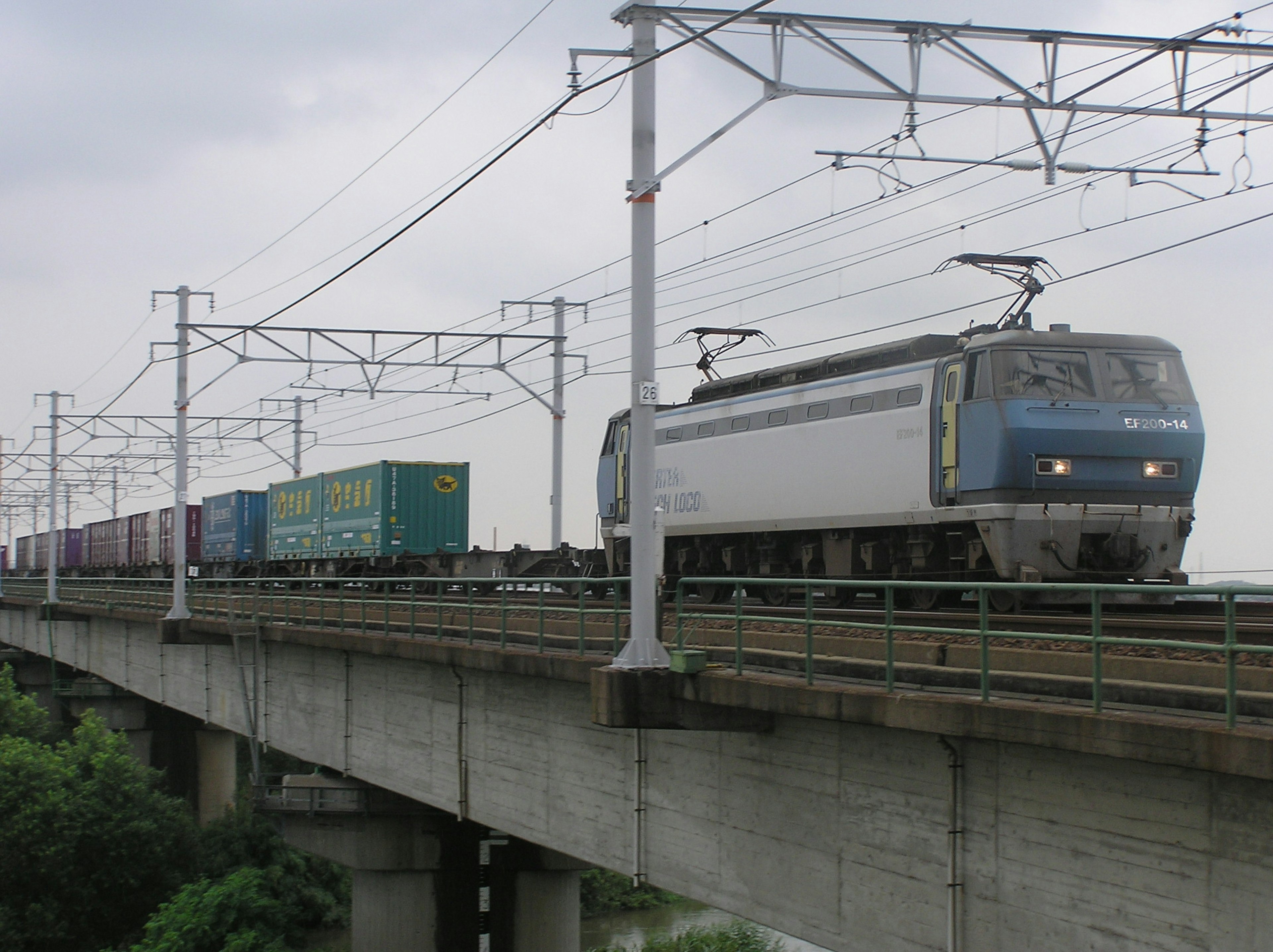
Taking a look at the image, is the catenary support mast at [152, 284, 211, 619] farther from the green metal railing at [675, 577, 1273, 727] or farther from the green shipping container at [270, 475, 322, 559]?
the green metal railing at [675, 577, 1273, 727]

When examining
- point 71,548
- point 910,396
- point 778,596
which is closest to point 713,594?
point 778,596

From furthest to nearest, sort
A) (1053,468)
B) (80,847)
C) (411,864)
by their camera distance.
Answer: (80,847), (411,864), (1053,468)

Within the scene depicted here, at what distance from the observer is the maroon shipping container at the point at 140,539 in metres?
53.7

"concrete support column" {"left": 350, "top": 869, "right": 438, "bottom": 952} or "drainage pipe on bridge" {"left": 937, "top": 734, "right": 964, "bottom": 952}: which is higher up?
"drainage pipe on bridge" {"left": 937, "top": 734, "right": 964, "bottom": 952}

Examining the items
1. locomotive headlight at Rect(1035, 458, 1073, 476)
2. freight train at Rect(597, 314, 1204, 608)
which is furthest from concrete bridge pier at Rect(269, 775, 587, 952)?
locomotive headlight at Rect(1035, 458, 1073, 476)

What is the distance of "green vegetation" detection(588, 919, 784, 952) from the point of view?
110 ft

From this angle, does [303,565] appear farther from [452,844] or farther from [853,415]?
Answer: [853,415]

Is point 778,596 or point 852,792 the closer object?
point 852,792

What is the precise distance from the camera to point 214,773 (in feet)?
154

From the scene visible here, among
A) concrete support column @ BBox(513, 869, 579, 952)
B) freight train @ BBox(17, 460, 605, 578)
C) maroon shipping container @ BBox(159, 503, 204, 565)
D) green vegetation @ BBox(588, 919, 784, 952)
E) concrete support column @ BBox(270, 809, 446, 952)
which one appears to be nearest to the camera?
concrete support column @ BBox(270, 809, 446, 952)

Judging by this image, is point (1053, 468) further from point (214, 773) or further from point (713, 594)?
point (214, 773)

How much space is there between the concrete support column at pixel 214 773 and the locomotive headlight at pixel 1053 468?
36.9 metres

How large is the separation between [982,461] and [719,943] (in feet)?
70.6

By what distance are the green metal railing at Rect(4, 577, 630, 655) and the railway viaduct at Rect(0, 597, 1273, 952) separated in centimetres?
43
